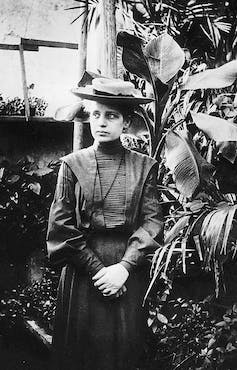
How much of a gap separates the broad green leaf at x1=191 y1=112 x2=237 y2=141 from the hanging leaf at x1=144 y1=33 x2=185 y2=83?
0.34 meters

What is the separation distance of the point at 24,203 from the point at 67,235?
7.00 ft

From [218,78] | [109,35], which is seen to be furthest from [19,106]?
[218,78]

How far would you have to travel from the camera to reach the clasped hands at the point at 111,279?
7.80 ft

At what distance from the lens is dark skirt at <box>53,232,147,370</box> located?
244 cm

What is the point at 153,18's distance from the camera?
13.9 feet

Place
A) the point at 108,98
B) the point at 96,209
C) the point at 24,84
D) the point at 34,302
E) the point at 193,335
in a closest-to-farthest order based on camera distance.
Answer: the point at 108,98, the point at 96,209, the point at 193,335, the point at 34,302, the point at 24,84

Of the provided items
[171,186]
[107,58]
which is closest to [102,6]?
[107,58]

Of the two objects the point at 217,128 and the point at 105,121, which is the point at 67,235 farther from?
the point at 217,128

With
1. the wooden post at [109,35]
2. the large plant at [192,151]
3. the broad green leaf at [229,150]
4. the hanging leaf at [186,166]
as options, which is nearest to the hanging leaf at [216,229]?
the large plant at [192,151]

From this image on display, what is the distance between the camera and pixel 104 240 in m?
2.47

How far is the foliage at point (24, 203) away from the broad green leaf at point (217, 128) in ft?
6.04

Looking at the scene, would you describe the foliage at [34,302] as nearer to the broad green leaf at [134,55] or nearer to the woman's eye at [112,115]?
the broad green leaf at [134,55]

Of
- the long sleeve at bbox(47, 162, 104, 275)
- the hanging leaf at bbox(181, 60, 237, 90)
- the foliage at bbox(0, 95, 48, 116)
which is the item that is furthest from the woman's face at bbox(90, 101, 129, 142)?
the foliage at bbox(0, 95, 48, 116)

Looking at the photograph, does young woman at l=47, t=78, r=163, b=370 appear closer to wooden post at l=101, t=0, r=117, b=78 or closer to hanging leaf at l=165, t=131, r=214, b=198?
hanging leaf at l=165, t=131, r=214, b=198
